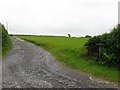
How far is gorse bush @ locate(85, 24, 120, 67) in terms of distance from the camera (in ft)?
102

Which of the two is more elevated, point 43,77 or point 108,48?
point 108,48

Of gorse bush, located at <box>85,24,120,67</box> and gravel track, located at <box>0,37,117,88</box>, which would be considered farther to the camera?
gorse bush, located at <box>85,24,120,67</box>

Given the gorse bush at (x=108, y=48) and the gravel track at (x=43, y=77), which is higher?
the gorse bush at (x=108, y=48)

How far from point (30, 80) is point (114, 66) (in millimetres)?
9491

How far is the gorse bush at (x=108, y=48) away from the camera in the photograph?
31000 millimetres

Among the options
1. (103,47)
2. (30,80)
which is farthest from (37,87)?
(103,47)

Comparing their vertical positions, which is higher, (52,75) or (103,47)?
(103,47)

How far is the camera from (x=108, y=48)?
3350 centimetres

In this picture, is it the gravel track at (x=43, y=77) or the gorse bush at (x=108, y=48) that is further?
the gorse bush at (x=108, y=48)

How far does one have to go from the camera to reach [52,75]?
27.9 metres

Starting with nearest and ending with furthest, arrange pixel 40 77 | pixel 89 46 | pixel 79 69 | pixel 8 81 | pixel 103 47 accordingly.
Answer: pixel 8 81, pixel 40 77, pixel 79 69, pixel 103 47, pixel 89 46

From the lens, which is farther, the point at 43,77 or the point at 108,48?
the point at 108,48

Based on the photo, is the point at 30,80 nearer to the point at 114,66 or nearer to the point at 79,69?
the point at 79,69

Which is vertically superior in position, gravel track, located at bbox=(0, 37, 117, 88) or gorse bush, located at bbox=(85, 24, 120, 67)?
Result: gorse bush, located at bbox=(85, 24, 120, 67)
